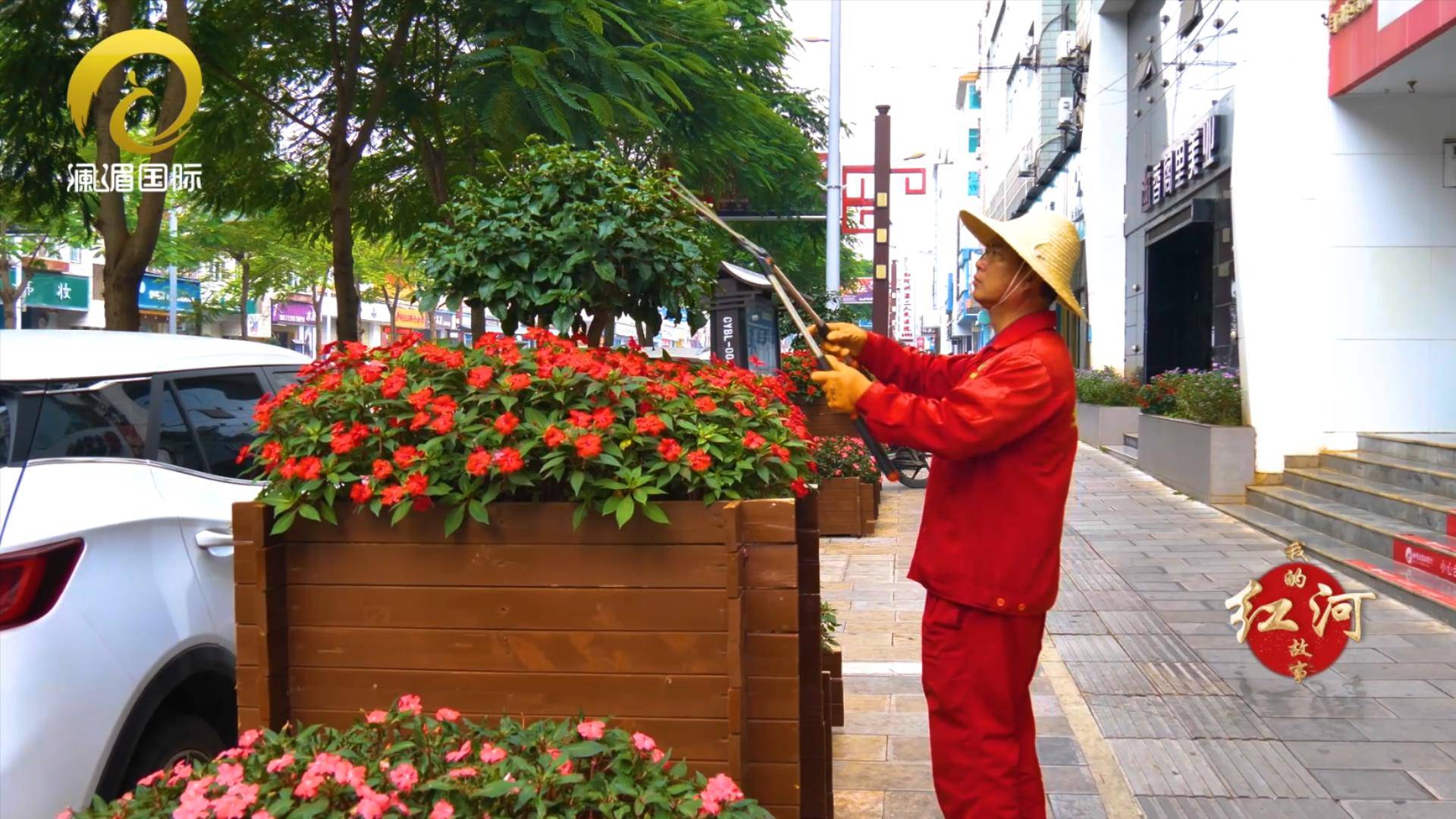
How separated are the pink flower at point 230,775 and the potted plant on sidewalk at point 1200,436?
10.3m

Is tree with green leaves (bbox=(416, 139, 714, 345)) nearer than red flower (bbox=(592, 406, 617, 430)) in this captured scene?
No

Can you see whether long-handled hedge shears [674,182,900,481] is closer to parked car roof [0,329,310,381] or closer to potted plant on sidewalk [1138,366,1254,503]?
parked car roof [0,329,310,381]

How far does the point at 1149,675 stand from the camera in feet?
18.3

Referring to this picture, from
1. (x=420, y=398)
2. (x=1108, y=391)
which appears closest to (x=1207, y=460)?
(x=1108, y=391)

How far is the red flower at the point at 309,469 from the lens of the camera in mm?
2678

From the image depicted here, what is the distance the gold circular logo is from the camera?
8250 millimetres

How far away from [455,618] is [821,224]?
23.2m

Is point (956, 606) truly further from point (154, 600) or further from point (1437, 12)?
point (1437, 12)

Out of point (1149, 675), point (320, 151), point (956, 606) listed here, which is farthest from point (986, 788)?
point (320, 151)

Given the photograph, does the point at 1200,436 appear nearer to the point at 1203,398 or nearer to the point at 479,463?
the point at 1203,398

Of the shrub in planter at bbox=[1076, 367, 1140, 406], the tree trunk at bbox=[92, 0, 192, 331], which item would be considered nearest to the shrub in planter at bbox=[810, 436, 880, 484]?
the tree trunk at bbox=[92, 0, 192, 331]

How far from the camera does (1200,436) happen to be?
38.1ft

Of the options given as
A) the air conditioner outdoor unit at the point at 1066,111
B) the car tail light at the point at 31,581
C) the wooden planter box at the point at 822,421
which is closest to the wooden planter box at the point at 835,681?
the car tail light at the point at 31,581

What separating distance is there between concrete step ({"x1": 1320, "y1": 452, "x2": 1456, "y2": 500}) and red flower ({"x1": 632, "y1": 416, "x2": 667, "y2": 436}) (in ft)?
24.2
